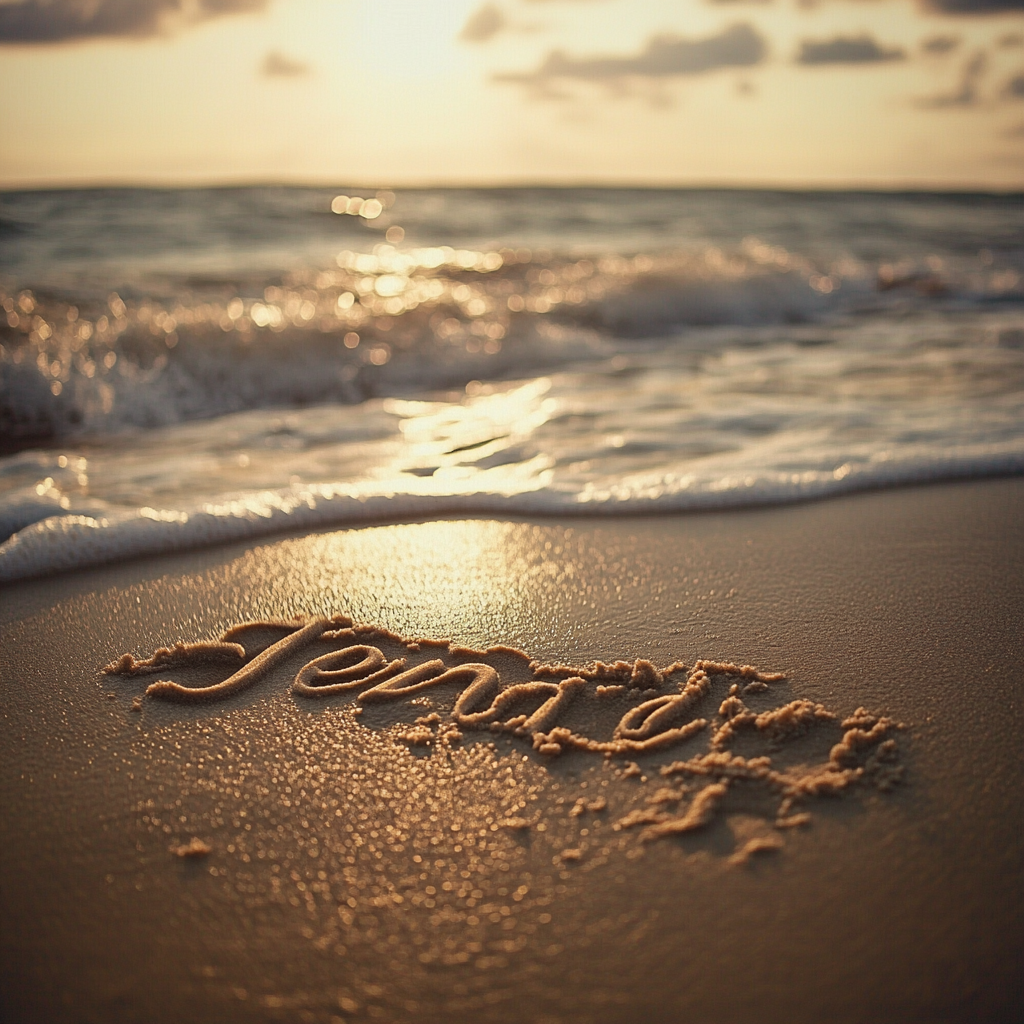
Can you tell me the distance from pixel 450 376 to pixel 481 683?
424cm

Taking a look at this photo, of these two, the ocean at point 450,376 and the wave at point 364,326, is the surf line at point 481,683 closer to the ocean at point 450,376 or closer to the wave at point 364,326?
the ocean at point 450,376

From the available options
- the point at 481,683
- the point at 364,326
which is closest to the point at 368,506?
the point at 481,683

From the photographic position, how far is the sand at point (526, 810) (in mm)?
1317

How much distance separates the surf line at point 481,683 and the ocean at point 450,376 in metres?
0.84

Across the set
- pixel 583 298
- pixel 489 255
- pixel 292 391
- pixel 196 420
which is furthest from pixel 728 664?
pixel 489 255

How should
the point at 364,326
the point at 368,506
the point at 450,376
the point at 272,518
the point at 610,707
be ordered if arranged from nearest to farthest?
the point at 610,707 → the point at 272,518 → the point at 368,506 → the point at 450,376 → the point at 364,326

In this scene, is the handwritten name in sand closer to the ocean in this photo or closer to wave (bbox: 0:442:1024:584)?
wave (bbox: 0:442:1024:584)

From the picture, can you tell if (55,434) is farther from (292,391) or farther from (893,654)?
(893,654)

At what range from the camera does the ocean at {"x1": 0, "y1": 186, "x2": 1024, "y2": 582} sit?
3291mm

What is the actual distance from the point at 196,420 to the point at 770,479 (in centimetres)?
319

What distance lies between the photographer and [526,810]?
1.66m

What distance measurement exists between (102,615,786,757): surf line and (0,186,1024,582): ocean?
84 centimetres

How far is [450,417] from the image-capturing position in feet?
15.5

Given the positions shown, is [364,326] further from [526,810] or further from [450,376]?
[526,810]
